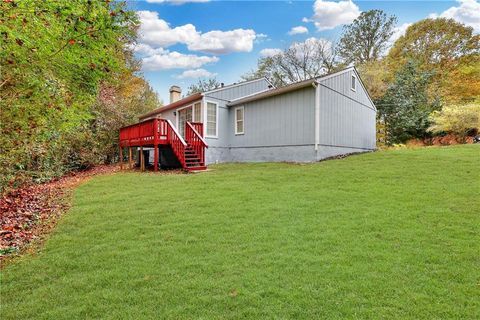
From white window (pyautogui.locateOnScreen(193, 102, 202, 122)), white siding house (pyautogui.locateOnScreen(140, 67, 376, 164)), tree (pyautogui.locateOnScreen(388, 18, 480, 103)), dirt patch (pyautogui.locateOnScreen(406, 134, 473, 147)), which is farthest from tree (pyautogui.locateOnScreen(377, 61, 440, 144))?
white window (pyautogui.locateOnScreen(193, 102, 202, 122))

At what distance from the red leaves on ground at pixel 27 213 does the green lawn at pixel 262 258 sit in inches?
13.7

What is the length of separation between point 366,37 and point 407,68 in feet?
19.5

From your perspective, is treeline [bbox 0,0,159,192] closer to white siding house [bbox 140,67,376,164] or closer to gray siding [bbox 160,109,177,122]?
white siding house [bbox 140,67,376,164]

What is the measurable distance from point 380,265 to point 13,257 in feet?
14.5

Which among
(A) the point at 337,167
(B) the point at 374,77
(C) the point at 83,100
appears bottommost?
(A) the point at 337,167

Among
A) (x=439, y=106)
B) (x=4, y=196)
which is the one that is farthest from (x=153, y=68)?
(x=439, y=106)

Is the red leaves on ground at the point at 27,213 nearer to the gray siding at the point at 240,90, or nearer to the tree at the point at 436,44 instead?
the gray siding at the point at 240,90

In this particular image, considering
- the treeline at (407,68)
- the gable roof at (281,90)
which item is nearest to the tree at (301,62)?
the treeline at (407,68)

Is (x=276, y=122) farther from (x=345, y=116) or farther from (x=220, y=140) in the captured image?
(x=345, y=116)

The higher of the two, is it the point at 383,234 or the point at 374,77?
the point at 374,77

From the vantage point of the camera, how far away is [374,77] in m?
22.2

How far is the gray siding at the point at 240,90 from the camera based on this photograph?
1423 centimetres

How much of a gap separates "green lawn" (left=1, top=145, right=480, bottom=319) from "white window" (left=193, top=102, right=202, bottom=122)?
Result: 26.9 feet

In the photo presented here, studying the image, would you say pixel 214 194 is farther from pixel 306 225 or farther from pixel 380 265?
pixel 380 265
